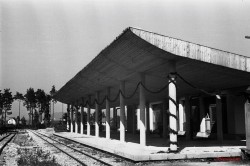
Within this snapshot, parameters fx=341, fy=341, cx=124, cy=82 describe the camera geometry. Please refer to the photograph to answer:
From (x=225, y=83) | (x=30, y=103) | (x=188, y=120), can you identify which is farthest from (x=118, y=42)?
(x=30, y=103)

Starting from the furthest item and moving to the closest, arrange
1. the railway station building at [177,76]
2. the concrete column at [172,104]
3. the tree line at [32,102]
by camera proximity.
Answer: the tree line at [32,102], the concrete column at [172,104], the railway station building at [177,76]

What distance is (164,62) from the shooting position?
1484 centimetres

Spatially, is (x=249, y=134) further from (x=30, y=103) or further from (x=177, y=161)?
(x=30, y=103)

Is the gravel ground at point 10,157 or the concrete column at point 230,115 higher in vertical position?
the concrete column at point 230,115

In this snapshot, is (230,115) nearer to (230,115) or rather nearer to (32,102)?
(230,115)

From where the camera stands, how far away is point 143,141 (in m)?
17.7

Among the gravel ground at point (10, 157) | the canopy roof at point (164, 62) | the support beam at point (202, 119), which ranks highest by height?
the canopy roof at point (164, 62)

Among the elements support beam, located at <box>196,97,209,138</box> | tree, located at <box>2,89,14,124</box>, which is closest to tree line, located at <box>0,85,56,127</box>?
tree, located at <box>2,89,14,124</box>

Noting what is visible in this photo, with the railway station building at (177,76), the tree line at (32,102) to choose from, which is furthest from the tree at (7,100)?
the railway station building at (177,76)

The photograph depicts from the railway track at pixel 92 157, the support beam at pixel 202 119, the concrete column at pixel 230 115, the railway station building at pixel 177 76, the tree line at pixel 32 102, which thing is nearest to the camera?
the railway track at pixel 92 157

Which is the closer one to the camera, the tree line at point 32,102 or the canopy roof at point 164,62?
the canopy roof at point 164,62

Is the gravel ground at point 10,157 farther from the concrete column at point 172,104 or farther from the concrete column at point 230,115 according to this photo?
the concrete column at point 230,115

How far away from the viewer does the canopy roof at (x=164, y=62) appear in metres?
13.3

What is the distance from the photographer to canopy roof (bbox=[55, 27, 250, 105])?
43.5 ft
